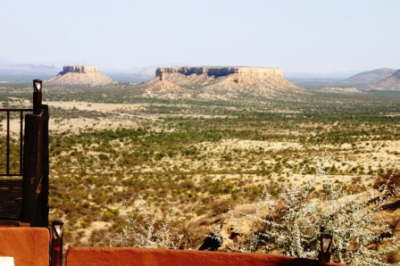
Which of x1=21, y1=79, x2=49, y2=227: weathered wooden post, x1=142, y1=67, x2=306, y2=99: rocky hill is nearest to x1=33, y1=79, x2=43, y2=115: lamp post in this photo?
x1=21, y1=79, x2=49, y2=227: weathered wooden post

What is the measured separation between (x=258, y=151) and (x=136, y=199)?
76.8 feet

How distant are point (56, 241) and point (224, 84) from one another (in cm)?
16944

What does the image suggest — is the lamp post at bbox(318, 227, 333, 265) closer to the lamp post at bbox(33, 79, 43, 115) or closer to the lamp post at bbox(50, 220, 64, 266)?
the lamp post at bbox(50, 220, 64, 266)

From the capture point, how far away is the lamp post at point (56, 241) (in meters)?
4.21

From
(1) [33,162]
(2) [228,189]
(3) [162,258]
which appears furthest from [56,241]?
(2) [228,189]

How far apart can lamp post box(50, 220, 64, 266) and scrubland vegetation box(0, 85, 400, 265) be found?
129 inches

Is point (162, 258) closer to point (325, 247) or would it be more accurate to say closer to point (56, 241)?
point (56, 241)

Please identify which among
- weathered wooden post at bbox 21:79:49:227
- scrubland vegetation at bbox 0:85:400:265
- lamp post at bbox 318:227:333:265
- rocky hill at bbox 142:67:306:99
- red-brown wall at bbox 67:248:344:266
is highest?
rocky hill at bbox 142:67:306:99

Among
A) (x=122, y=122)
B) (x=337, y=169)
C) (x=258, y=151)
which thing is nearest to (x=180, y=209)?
(x=337, y=169)

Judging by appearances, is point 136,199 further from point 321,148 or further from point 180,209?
point 321,148

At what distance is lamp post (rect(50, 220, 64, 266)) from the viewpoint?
13.8 feet

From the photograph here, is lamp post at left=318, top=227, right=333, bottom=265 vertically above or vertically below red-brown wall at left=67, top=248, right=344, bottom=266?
above

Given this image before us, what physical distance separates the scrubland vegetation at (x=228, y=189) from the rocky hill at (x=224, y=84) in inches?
3551

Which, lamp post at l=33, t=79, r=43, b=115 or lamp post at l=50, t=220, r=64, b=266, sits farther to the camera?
lamp post at l=33, t=79, r=43, b=115
